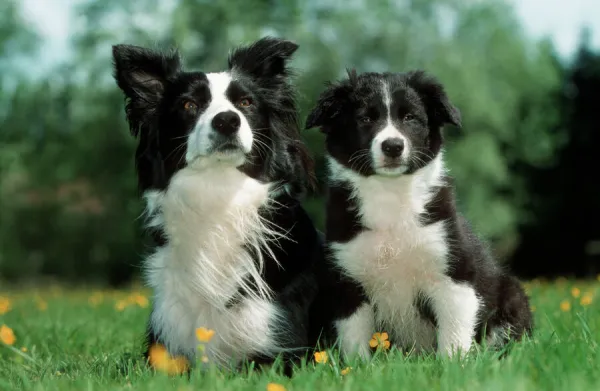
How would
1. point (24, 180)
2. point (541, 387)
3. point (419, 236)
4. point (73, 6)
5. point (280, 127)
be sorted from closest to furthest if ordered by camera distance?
point (541, 387), point (419, 236), point (280, 127), point (73, 6), point (24, 180)

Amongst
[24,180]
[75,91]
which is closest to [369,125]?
[75,91]

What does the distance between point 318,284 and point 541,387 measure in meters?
1.86

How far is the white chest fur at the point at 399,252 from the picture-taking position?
4.42m

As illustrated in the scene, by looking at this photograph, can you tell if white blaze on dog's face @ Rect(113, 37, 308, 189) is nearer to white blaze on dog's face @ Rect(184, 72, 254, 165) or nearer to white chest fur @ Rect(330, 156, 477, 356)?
white blaze on dog's face @ Rect(184, 72, 254, 165)

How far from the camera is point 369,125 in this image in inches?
182

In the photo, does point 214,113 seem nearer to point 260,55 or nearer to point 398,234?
point 260,55

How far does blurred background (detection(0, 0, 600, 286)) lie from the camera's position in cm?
2205

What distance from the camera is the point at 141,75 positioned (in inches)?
187

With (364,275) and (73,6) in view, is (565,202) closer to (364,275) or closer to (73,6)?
(73,6)

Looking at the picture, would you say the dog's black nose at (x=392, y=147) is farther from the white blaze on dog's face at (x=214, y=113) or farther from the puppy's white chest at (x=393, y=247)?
the white blaze on dog's face at (x=214, y=113)

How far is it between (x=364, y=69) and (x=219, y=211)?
18362 millimetres

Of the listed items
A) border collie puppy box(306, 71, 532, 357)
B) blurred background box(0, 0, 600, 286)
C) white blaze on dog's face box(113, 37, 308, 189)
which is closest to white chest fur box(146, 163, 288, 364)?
white blaze on dog's face box(113, 37, 308, 189)

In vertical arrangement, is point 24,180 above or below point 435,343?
below

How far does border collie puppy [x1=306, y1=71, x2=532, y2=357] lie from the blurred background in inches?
625
